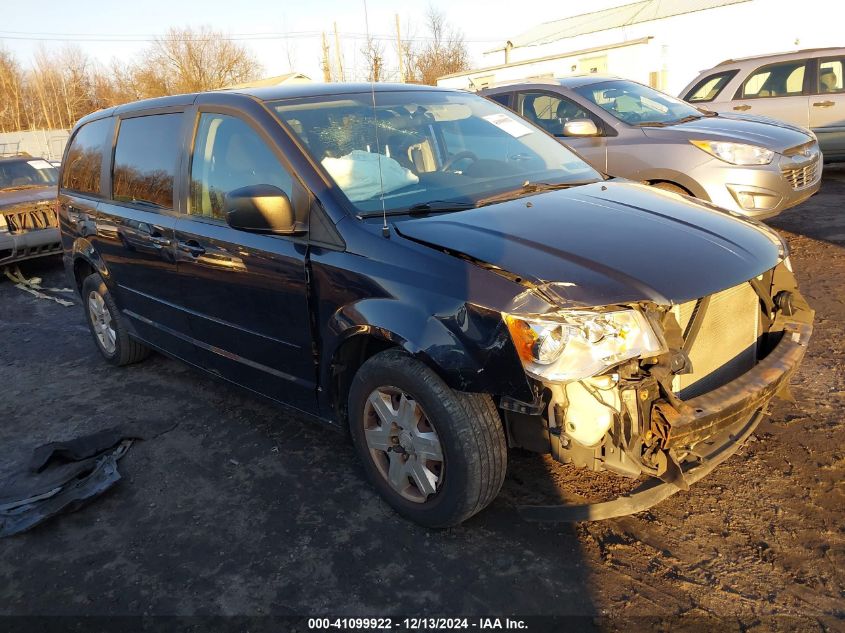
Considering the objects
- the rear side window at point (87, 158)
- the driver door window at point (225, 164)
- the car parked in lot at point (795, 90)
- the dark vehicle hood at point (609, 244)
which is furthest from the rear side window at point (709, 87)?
the driver door window at point (225, 164)

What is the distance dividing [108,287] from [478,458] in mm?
3428

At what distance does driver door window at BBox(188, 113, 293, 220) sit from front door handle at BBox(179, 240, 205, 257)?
0.16 meters

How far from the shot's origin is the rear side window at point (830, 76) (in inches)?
385

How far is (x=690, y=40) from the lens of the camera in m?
28.1

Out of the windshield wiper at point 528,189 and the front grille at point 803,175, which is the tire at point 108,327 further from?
Result: the front grille at point 803,175

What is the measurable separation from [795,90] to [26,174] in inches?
449

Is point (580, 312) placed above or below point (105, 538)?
above

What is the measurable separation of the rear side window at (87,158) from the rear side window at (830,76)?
32.1 feet

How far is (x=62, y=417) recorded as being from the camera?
4355 millimetres

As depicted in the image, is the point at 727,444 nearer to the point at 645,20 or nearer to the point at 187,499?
the point at 187,499

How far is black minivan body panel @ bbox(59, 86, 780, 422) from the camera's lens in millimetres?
2398

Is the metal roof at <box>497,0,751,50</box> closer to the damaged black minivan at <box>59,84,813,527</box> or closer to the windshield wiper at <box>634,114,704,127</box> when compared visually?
the windshield wiper at <box>634,114,704,127</box>

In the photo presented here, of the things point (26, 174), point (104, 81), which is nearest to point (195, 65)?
point (104, 81)

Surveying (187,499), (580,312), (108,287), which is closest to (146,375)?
(108,287)
